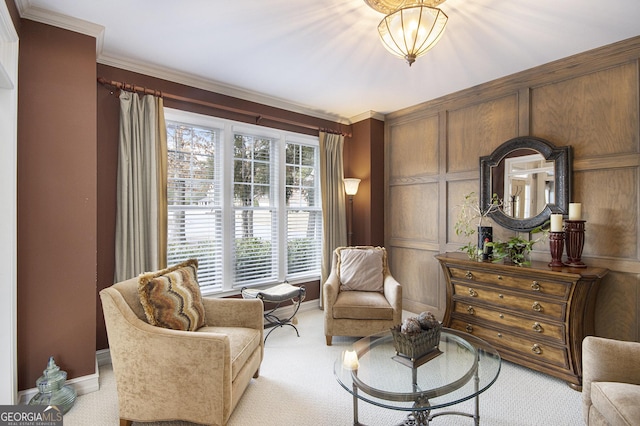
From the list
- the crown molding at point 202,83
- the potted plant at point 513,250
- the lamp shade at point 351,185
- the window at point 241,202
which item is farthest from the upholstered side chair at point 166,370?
the lamp shade at point 351,185

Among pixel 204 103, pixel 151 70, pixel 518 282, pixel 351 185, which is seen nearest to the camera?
pixel 518 282

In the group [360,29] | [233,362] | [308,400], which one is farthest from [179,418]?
[360,29]

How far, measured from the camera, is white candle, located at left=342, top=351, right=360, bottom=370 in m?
1.92

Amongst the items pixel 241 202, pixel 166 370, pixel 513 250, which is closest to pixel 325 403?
pixel 166 370

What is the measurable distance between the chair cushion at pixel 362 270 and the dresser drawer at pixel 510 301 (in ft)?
2.64

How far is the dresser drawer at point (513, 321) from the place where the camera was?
98.4 inches

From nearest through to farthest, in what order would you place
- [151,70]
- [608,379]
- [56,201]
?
[608,379] → [56,201] → [151,70]

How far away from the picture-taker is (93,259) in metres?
2.38

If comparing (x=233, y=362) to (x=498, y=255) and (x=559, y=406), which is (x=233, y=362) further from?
(x=498, y=255)

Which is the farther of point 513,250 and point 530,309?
point 513,250

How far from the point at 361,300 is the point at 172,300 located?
1.77 metres

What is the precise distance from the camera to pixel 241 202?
3.73 meters

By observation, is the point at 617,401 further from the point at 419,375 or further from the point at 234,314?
the point at 234,314

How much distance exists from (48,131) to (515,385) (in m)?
3.93
